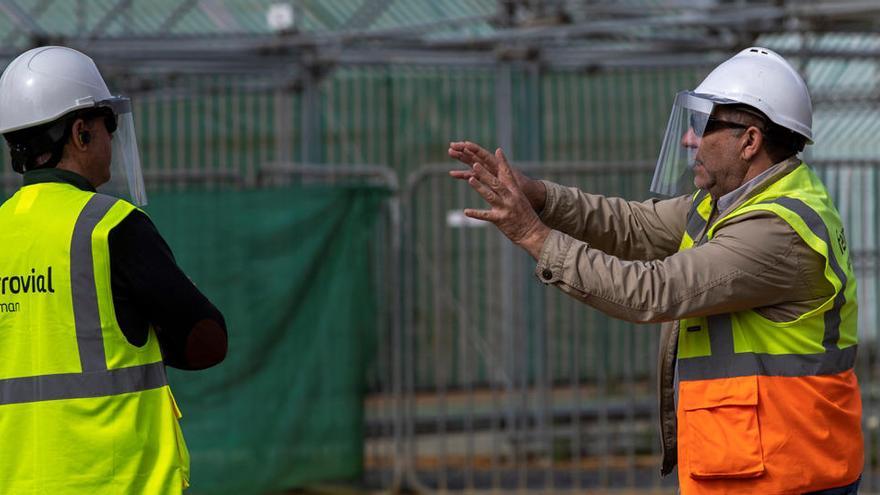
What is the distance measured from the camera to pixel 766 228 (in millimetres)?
4121

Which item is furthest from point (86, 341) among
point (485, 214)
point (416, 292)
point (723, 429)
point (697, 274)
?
point (416, 292)

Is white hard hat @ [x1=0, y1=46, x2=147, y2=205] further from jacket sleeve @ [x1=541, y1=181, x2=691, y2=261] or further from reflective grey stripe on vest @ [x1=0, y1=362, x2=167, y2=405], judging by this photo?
jacket sleeve @ [x1=541, y1=181, x2=691, y2=261]

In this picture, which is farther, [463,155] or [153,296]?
[463,155]

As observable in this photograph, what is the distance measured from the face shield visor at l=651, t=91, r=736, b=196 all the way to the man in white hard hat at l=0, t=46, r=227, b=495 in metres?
1.49

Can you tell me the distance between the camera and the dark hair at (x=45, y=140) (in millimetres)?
4043

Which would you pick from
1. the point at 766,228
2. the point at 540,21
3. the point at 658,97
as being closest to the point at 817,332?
the point at 766,228

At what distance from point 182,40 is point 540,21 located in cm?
295

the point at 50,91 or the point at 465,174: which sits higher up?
the point at 50,91

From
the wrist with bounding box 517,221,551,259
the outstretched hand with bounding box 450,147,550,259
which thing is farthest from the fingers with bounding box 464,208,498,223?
the wrist with bounding box 517,221,551,259

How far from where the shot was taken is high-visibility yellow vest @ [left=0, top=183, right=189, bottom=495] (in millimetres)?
3893

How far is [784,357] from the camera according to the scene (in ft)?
13.7

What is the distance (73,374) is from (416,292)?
234 inches

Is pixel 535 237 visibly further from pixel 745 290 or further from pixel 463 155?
pixel 745 290

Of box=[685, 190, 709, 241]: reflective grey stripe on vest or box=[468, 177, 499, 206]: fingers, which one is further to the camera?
box=[685, 190, 709, 241]: reflective grey stripe on vest
